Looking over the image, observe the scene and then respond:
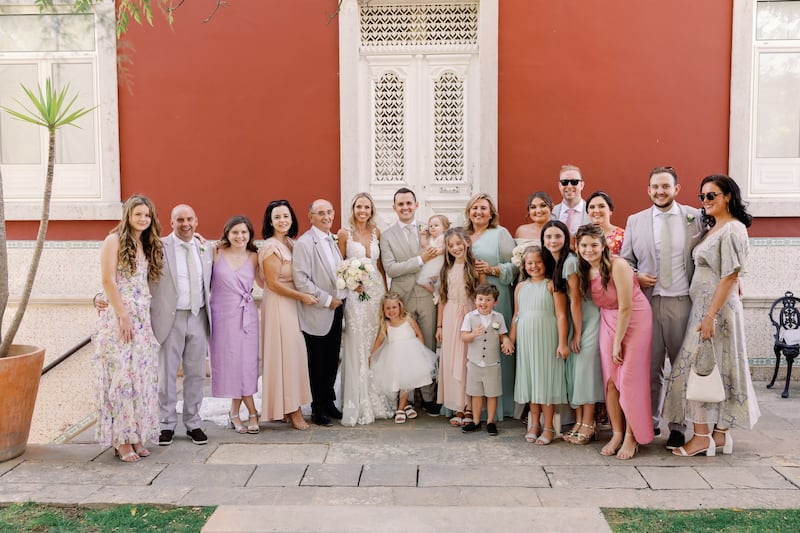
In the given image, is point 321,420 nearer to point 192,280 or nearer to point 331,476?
point 331,476

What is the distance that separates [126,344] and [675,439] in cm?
406

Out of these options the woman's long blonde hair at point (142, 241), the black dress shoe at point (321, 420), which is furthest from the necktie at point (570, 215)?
the woman's long blonde hair at point (142, 241)

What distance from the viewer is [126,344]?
5035 mm

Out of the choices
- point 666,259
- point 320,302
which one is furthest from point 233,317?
point 666,259

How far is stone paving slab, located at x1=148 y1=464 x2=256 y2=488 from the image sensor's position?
463 centimetres

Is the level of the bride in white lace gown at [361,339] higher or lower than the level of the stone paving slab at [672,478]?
higher

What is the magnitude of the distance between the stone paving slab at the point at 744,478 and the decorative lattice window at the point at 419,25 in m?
4.95

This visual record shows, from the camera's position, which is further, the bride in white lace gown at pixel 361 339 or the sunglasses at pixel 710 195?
the bride in white lace gown at pixel 361 339

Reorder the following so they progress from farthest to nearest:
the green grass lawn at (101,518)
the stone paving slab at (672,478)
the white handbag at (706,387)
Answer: the white handbag at (706,387) → the stone paving slab at (672,478) → the green grass lawn at (101,518)

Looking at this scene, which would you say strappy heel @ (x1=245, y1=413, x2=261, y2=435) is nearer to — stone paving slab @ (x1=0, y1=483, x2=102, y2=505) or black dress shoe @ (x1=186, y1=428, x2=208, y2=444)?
black dress shoe @ (x1=186, y1=428, x2=208, y2=444)

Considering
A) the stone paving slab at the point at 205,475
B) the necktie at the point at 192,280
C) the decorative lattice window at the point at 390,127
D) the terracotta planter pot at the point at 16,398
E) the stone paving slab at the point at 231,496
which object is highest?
the decorative lattice window at the point at 390,127

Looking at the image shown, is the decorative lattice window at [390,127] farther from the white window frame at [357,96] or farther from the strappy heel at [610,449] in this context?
the strappy heel at [610,449]

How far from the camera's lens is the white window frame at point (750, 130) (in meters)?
7.32

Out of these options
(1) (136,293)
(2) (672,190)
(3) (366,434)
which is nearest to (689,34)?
(2) (672,190)
